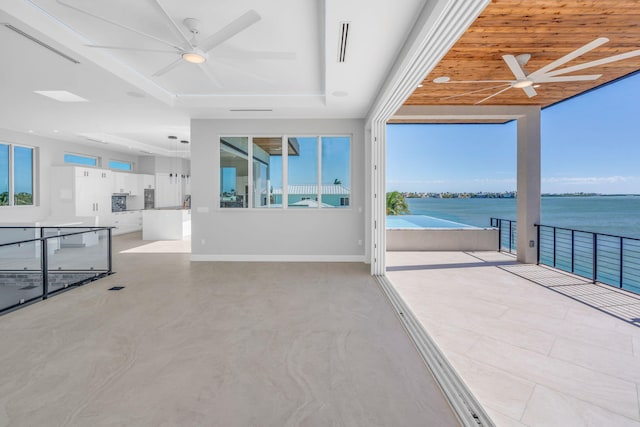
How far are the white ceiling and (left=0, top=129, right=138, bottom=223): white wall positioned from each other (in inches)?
47.6

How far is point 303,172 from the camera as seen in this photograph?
5969 mm

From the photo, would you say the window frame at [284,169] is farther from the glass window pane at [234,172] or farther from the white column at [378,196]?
the white column at [378,196]

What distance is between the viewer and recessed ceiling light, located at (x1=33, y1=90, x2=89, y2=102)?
4519 mm

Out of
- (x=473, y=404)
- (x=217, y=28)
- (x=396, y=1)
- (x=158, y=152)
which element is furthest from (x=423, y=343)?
(x=158, y=152)

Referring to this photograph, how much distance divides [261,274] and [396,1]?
4032mm

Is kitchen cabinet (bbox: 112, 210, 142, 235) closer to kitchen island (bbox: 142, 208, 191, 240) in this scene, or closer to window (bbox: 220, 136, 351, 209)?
kitchen island (bbox: 142, 208, 191, 240)

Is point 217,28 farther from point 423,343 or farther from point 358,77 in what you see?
point 423,343

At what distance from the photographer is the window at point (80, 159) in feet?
28.1

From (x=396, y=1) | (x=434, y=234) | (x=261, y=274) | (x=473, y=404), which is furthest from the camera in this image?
(x=434, y=234)

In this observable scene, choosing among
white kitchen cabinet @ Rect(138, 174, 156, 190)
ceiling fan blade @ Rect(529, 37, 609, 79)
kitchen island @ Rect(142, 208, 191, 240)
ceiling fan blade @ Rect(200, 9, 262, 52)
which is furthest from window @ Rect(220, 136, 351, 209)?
white kitchen cabinet @ Rect(138, 174, 156, 190)

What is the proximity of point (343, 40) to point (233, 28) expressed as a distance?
1.03 meters

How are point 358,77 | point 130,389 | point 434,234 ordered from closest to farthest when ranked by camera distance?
point 130,389 → point 358,77 → point 434,234

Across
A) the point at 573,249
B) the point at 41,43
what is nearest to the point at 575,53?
the point at 573,249

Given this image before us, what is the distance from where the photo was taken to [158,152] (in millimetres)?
10172
